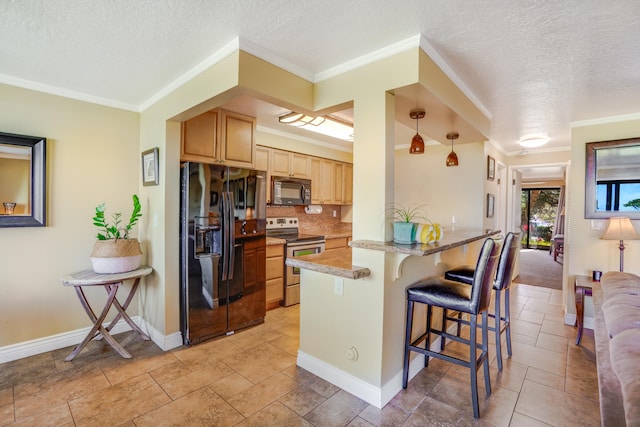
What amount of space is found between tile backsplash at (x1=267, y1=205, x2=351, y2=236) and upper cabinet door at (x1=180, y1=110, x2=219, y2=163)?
5.08 feet

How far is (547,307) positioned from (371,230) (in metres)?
3.45

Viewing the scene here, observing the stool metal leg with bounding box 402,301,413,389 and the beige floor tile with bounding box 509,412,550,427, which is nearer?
the beige floor tile with bounding box 509,412,550,427

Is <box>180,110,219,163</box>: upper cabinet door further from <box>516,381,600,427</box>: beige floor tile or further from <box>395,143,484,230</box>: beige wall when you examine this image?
<box>516,381,600,427</box>: beige floor tile

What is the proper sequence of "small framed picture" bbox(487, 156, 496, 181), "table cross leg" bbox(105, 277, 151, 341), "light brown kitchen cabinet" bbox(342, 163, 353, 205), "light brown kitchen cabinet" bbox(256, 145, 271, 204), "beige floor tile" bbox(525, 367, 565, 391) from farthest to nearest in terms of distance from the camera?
"light brown kitchen cabinet" bbox(342, 163, 353, 205)
"small framed picture" bbox(487, 156, 496, 181)
"light brown kitchen cabinet" bbox(256, 145, 271, 204)
"table cross leg" bbox(105, 277, 151, 341)
"beige floor tile" bbox(525, 367, 565, 391)

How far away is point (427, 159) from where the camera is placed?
15.4 feet

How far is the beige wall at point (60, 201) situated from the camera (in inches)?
101

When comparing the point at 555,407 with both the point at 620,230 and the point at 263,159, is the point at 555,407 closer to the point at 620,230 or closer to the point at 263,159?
the point at 620,230

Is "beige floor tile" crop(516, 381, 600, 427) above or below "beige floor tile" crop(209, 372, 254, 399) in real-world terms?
above

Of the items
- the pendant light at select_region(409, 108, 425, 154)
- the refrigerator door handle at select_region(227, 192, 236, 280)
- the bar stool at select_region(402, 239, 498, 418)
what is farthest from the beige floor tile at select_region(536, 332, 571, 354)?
the refrigerator door handle at select_region(227, 192, 236, 280)

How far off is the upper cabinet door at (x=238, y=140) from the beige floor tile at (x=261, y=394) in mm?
2029

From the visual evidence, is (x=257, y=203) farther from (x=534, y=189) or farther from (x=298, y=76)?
(x=534, y=189)

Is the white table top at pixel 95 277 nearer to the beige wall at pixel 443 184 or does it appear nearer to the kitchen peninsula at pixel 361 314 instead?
the kitchen peninsula at pixel 361 314

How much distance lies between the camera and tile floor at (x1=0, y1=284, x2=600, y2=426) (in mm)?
1899

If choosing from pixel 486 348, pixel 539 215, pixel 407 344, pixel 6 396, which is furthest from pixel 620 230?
pixel 539 215
